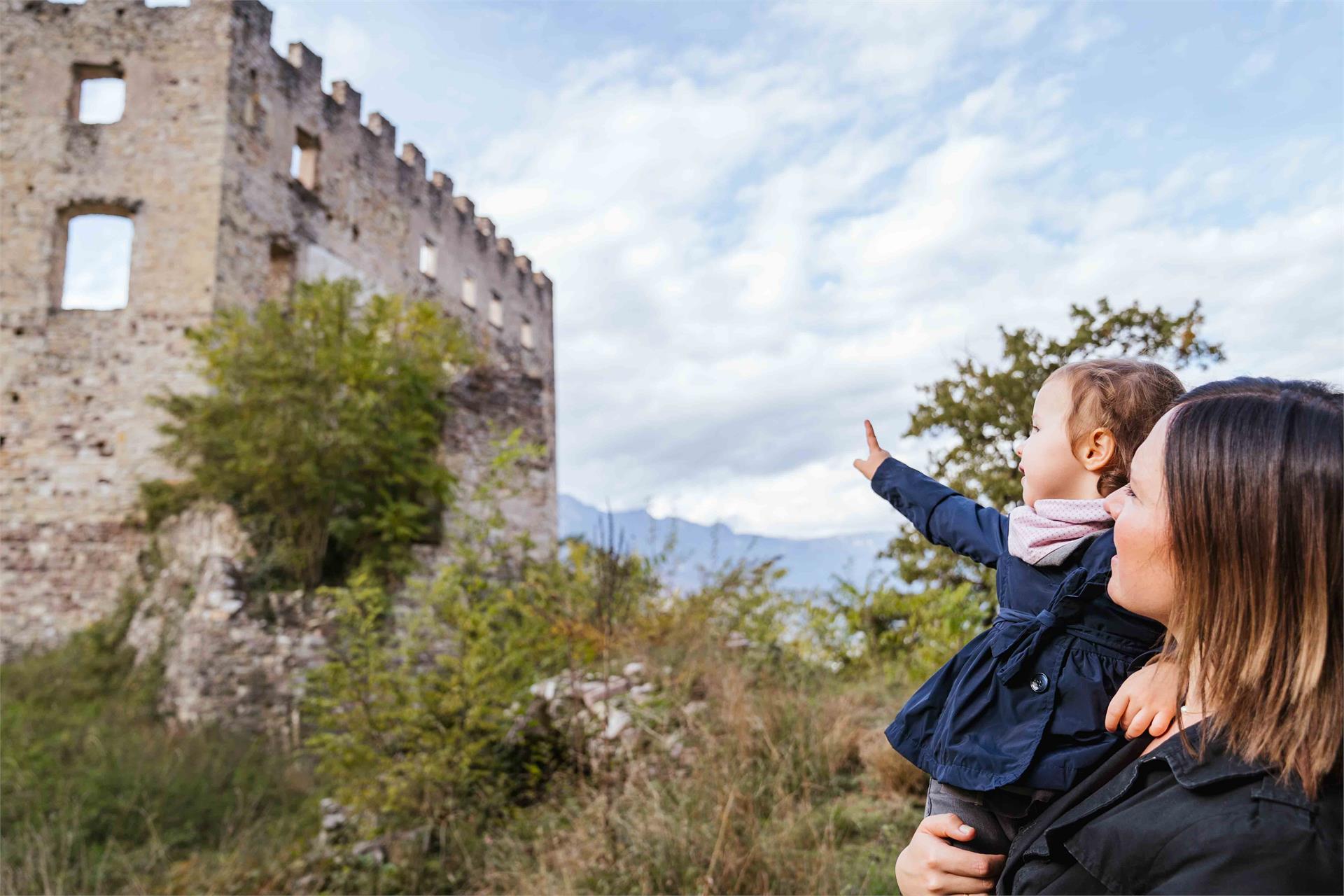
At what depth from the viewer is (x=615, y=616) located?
20.8ft

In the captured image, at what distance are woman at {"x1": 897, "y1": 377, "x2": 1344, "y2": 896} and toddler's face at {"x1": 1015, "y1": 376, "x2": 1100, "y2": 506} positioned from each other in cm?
50

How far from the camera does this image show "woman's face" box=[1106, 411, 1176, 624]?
1.19 meters

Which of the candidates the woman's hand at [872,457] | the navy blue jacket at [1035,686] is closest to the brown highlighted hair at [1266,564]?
the navy blue jacket at [1035,686]

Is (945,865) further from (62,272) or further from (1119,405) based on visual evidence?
(62,272)

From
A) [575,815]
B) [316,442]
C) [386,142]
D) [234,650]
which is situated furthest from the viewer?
[386,142]

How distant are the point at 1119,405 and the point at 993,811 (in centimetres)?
78

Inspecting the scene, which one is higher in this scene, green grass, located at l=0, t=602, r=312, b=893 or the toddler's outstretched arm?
the toddler's outstretched arm

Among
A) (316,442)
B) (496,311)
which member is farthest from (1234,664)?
(496,311)

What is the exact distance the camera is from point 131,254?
13914mm

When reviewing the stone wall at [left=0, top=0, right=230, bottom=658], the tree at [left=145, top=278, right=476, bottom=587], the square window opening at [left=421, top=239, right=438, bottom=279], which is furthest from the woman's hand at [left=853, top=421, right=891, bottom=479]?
the square window opening at [left=421, top=239, right=438, bottom=279]

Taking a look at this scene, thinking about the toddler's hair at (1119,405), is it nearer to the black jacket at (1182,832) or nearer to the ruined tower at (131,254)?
the black jacket at (1182,832)

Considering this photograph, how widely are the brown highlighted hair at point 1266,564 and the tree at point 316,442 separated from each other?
373 inches

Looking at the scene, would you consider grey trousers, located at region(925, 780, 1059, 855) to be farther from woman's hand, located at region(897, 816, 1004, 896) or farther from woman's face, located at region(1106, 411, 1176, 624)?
woman's face, located at region(1106, 411, 1176, 624)

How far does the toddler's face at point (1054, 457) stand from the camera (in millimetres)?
1732
